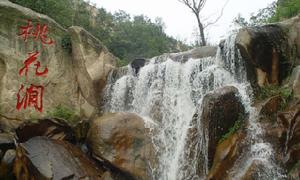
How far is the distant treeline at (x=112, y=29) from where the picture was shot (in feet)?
53.6

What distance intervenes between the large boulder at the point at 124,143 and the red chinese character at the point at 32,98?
8.87 ft

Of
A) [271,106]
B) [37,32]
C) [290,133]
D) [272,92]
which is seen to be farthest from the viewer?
[37,32]

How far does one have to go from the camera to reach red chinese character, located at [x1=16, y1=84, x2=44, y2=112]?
35.2 ft

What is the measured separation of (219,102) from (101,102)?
5135mm

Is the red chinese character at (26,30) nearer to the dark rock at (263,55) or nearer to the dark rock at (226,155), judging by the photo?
the dark rock at (263,55)

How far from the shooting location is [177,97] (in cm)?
1016

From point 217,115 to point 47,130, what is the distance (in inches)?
172

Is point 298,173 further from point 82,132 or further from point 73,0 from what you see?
point 73,0

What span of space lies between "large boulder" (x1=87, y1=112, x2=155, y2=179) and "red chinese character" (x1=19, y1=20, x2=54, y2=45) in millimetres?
4048

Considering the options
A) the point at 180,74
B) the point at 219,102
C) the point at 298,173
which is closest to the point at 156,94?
the point at 180,74

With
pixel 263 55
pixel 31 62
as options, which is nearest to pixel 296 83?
pixel 263 55

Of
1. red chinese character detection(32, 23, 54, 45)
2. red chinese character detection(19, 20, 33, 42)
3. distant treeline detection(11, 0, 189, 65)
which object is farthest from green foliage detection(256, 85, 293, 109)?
distant treeline detection(11, 0, 189, 65)

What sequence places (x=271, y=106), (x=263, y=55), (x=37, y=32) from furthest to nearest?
(x=37, y=32) → (x=263, y=55) → (x=271, y=106)

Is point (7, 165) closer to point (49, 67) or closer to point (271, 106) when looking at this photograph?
point (49, 67)
